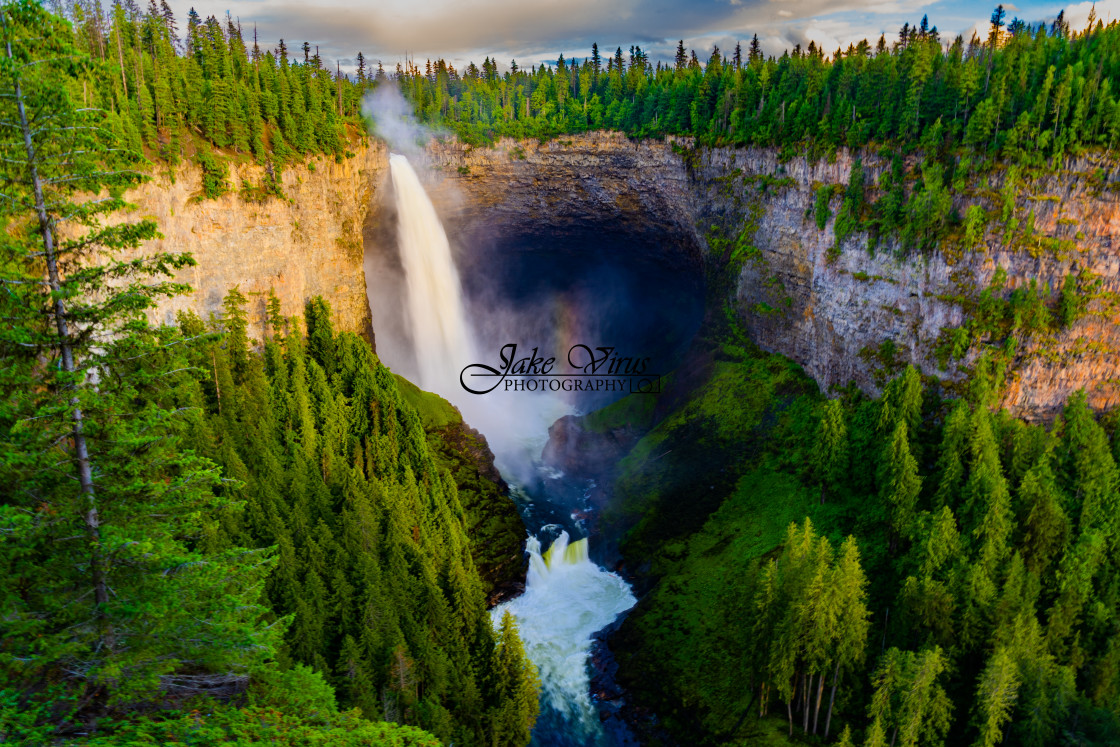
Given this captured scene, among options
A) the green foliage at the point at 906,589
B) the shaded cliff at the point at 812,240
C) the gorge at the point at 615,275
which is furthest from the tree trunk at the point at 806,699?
the shaded cliff at the point at 812,240

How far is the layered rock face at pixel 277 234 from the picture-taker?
1764 inches

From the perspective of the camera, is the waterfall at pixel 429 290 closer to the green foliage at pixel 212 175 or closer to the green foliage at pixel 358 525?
the green foliage at pixel 358 525

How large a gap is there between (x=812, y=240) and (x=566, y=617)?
3579cm

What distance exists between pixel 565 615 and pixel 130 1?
234 feet

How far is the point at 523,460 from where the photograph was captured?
69375mm

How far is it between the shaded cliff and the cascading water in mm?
6365

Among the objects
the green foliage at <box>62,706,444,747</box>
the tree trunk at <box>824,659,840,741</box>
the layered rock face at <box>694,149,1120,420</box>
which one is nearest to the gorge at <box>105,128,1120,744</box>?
the layered rock face at <box>694,149,1120,420</box>

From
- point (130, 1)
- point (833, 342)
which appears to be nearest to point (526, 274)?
point (833, 342)

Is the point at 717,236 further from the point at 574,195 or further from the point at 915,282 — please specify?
the point at 915,282

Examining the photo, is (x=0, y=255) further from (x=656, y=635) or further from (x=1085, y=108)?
(x=1085, y=108)

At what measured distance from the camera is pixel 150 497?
13.6 metres

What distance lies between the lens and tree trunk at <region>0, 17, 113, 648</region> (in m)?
12.1

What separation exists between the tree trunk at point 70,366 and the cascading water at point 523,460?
99.9ft

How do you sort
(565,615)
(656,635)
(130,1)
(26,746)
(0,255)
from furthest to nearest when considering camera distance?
(130,1) → (565,615) → (656,635) → (0,255) → (26,746)
